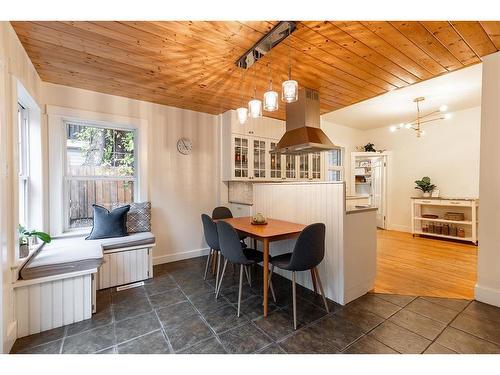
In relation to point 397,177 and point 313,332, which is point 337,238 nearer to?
point 313,332

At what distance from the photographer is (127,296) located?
243cm

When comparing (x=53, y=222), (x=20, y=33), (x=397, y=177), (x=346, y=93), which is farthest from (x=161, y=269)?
(x=397, y=177)

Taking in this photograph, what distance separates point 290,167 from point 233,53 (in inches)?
102

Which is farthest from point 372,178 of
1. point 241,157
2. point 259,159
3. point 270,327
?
point 270,327

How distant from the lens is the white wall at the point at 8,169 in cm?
148

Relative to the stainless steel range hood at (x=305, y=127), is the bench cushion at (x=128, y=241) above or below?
below

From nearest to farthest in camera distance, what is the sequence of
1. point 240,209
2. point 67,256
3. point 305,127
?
A: point 67,256 < point 305,127 < point 240,209

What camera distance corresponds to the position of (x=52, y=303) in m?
1.90

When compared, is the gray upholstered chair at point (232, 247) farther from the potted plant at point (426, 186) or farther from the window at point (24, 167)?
the potted plant at point (426, 186)

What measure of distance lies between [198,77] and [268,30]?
1.10 metres

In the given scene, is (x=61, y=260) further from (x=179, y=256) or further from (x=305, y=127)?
(x=305, y=127)

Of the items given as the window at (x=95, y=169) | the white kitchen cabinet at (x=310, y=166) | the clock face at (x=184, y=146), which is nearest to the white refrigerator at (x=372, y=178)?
the white kitchen cabinet at (x=310, y=166)

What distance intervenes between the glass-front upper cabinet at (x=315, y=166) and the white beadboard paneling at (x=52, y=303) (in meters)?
4.01

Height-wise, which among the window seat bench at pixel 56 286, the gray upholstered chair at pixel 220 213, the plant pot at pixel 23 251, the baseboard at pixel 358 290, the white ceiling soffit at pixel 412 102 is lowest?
the baseboard at pixel 358 290
